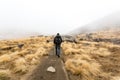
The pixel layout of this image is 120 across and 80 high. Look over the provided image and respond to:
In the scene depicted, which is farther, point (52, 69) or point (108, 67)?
point (108, 67)

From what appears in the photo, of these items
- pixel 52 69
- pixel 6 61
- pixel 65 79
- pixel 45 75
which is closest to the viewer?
pixel 65 79

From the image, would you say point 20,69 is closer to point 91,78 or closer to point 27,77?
point 27,77

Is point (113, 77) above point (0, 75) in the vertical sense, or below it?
below

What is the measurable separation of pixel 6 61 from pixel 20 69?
15.9 ft

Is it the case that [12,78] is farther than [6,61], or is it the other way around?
[6,61]

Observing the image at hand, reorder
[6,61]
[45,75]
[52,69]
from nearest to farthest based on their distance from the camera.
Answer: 1. [45,75]
2. [52,69]
3. [6,61]

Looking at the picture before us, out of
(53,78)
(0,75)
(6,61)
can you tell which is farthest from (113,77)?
(6,61)

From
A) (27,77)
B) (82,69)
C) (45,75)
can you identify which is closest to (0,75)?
(27,77)

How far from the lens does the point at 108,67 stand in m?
23.7

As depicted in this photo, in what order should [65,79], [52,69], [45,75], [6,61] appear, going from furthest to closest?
1. [6,61]
2. [52,69]
3. [45,75]
4. [65,79]

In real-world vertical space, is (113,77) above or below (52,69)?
below

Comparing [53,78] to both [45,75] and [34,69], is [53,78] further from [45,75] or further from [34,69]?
[34,69]

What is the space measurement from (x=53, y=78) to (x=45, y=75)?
3.61 feet

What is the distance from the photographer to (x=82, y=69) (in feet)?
62.2
